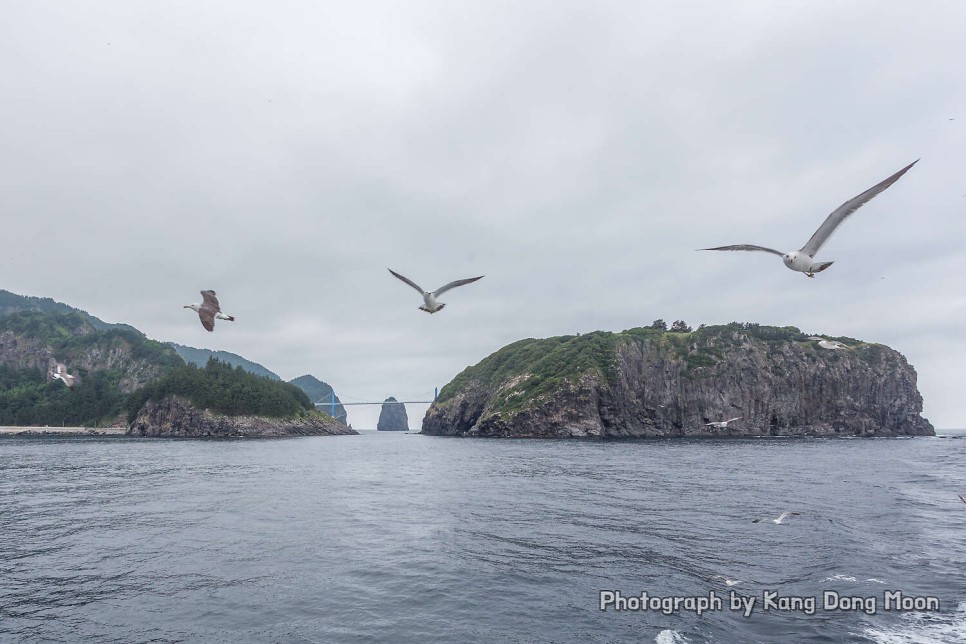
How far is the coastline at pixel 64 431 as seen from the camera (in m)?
154

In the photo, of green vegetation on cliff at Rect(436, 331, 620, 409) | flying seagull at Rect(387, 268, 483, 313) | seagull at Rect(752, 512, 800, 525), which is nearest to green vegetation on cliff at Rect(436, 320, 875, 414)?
green vegetation on cliff at Rect(436, 331, 620, 409)

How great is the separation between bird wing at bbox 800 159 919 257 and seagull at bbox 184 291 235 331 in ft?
62.0

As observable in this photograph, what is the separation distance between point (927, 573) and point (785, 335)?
173 m

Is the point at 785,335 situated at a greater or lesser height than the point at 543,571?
greater

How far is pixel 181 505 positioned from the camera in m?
31.7

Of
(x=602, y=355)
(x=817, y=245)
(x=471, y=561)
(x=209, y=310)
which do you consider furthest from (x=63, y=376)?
(x=602, y=355)

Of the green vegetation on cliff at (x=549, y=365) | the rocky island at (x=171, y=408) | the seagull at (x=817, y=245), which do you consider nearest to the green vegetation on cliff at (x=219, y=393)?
the rocky island at (x=171, y=408)

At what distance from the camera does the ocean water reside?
46.6ft

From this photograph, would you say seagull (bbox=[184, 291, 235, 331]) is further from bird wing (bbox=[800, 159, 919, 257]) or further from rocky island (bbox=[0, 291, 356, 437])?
rocky island (bbox=[0, 291, 356, 437])

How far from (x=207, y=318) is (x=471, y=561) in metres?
13.8

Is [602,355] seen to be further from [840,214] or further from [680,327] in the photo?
[840,214]

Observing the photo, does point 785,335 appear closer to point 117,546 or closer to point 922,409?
point 922,409

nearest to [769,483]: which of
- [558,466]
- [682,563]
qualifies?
[558,466]

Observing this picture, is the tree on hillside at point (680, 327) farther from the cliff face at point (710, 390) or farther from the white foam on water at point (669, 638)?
the white foam on water at point (669, 638)
